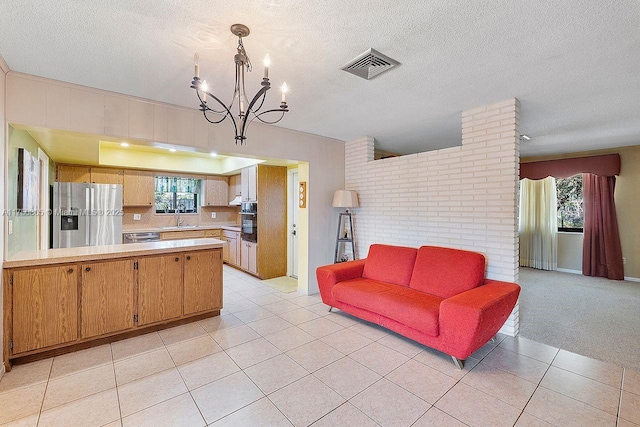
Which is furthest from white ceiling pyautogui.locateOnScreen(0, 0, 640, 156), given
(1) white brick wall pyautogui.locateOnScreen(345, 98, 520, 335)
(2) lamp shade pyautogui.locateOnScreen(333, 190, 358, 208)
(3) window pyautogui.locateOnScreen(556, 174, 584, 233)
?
(3) window pyautogui.locateOnScreen(556, 174, 584, 233)

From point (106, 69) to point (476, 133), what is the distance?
372cm

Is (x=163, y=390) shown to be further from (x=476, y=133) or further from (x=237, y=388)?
(x=476, y=133)

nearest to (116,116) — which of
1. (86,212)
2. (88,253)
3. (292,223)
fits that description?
(88,253)

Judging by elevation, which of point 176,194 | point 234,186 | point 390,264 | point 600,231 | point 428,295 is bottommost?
point 428,295

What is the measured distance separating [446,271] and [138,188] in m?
5.89

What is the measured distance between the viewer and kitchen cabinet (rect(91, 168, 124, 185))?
17.5 ft

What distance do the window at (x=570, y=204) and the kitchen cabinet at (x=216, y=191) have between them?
25.0ft

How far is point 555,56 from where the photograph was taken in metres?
2.16

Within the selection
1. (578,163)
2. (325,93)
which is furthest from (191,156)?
(578,163)

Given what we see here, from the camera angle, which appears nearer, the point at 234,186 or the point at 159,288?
the point at 159,288

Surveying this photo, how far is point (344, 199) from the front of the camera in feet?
14.7

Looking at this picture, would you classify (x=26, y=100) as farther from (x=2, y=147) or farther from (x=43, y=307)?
(x=43, y=307)

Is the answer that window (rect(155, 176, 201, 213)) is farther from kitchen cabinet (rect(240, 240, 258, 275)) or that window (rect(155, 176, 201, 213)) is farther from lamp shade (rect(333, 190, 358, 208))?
lamp shade (rect(333, 190, 358, 208))

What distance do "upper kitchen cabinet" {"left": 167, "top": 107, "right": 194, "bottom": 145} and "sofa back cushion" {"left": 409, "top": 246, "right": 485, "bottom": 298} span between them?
10.1 feet
